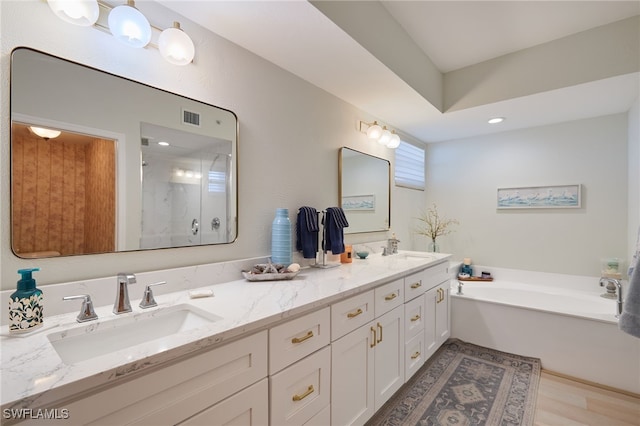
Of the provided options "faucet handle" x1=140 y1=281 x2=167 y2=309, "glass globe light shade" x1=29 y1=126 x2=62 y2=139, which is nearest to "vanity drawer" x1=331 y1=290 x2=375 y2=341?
"faucet handle" x1=140 y1=281 x2=167 y2=309

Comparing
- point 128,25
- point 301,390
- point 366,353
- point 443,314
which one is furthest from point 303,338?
point 443,314

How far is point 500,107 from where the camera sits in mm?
2484

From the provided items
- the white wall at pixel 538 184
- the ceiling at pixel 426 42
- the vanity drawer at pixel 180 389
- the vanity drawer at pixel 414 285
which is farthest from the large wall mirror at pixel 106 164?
the white wall at pixel 538 184

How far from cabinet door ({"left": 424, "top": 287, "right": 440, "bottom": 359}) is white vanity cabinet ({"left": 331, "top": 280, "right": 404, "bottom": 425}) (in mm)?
430

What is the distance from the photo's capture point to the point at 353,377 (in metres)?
1.43

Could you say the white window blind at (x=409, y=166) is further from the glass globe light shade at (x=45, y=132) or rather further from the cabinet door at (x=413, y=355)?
the glass globe light shade at (x=45, y=132)

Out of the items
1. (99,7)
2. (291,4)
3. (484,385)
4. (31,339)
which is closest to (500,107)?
(291,4)

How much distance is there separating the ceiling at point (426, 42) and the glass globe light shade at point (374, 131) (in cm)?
16

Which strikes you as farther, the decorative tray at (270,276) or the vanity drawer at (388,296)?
the vanity drawer at (388,296)

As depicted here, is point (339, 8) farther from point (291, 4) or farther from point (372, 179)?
point (372, 179)

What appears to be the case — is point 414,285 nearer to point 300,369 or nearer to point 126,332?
point 300,369

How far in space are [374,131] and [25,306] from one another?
2.38m

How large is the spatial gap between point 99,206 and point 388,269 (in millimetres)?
1575

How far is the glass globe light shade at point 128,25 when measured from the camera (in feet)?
3.53
